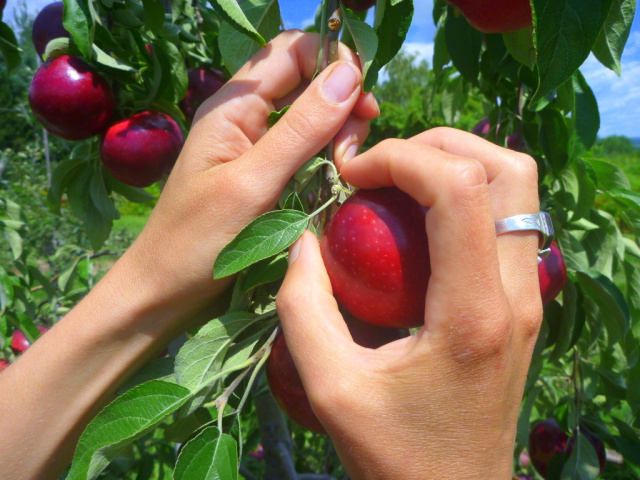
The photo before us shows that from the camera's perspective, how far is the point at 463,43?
102 centimetres

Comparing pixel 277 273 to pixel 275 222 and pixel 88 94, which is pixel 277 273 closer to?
pixel 275 222

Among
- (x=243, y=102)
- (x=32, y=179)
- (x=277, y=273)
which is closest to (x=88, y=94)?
(x=243, y=102)

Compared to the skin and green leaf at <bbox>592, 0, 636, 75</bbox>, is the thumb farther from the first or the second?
green leaf at <bbox>592, 0, 636, 75</bbox>

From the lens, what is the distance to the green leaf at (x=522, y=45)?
0.82 meters

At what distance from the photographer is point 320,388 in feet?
1.76

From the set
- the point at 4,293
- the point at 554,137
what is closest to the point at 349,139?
the point at 554,137

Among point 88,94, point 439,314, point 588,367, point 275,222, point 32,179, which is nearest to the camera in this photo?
point 439,314

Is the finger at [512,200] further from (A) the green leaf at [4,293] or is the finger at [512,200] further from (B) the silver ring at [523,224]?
(A) the green leaf at [4,293]

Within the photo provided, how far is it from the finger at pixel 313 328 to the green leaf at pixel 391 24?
29 centimetres

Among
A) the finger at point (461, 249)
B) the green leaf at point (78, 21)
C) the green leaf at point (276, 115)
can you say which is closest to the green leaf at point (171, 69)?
the green leaf at point (78, 21)

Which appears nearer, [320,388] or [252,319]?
[320,388]

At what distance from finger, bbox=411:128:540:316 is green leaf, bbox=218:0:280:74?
0.36m

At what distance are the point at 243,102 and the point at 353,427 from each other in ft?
1.64

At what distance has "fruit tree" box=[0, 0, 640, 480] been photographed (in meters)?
0.60
